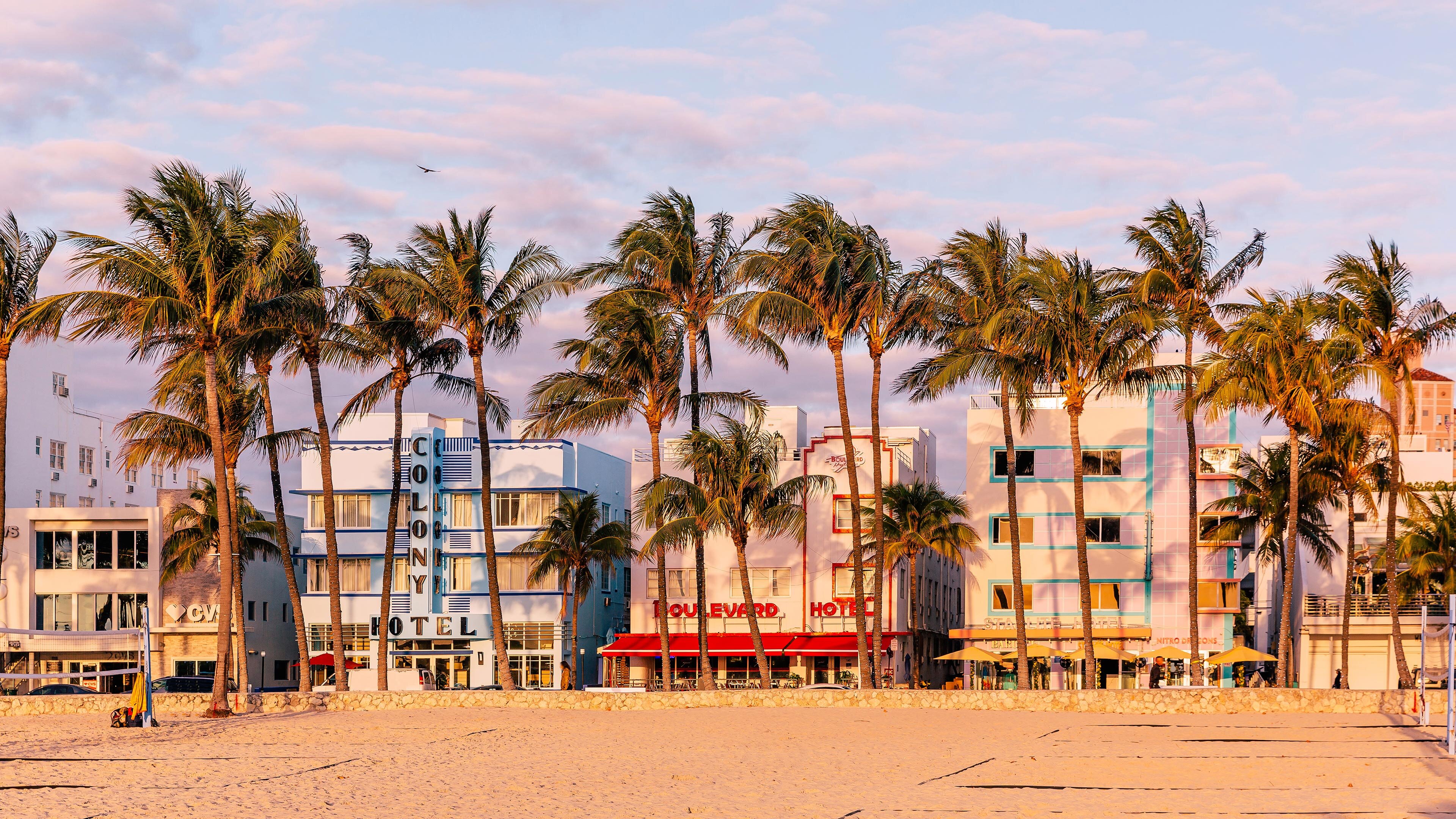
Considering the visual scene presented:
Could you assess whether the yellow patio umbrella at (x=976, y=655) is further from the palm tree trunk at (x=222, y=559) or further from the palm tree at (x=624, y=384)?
the palm tree trunk at (x=222, y=559)

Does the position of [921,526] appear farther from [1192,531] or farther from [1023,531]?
[1192,531]

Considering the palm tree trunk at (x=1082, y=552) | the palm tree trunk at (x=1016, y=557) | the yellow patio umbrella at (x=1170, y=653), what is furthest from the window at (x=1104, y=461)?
the palm tree trunk at (x=1082, y=552)

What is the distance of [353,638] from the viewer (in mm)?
66625

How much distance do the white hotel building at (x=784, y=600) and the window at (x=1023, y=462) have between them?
4431 millimetres

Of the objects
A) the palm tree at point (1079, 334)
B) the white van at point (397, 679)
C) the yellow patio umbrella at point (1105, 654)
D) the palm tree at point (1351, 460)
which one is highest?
the palm tree at point (1079, 334)

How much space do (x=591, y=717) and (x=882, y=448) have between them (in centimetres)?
3219

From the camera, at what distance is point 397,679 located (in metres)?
65.1

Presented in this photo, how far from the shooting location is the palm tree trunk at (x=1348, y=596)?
4944 cm

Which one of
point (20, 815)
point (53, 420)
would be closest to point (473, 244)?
point (20, 815)

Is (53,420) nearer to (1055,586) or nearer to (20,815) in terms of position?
(1055,586)

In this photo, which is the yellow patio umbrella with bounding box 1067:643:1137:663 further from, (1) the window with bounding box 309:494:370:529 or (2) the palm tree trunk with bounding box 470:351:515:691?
(1) the window with bounding box 309:494:370:529

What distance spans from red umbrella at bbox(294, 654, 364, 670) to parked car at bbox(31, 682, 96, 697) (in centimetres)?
889

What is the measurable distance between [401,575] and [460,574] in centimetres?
257

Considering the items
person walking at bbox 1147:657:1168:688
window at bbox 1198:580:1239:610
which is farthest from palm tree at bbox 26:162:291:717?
window at bbox 1198:580:1239:610
